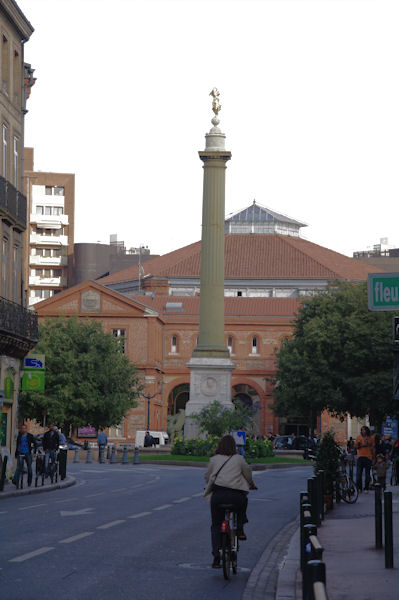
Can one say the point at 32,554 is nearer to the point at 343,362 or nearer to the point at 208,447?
the point at 208,447

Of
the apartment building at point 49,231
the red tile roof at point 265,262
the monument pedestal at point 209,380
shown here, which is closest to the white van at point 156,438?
the monument pedestal at point 209,380

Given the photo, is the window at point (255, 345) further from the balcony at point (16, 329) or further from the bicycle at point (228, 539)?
the bicycle at point (228, 539)

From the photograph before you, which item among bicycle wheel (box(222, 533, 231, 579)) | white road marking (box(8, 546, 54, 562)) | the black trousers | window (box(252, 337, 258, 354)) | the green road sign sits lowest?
white road marking (box(8, 546, 54, 562))

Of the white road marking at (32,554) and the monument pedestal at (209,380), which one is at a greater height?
the monument pedestal at (209,380)

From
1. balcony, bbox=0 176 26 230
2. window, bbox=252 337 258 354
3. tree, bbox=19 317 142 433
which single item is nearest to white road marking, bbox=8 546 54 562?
balcony, bbox=0 176 26 230

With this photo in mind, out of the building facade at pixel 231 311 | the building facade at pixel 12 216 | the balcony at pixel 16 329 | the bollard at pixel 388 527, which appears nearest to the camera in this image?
the bollard at pixel 388 527

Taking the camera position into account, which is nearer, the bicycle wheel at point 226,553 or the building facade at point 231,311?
the bicycle wheel at point 226,553

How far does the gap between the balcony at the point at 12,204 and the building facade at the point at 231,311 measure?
5414cm

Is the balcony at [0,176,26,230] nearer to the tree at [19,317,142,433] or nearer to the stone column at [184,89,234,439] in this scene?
the stone column at [184,89,234,439]

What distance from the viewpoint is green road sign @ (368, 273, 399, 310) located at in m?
12.2

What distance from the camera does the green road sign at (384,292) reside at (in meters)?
12.2

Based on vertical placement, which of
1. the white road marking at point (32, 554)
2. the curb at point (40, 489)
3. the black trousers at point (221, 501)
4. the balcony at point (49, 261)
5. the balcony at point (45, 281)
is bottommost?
the curb at point (40, 489)

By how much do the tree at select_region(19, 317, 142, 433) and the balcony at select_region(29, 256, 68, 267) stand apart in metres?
55.8

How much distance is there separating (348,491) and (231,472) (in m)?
13.2
